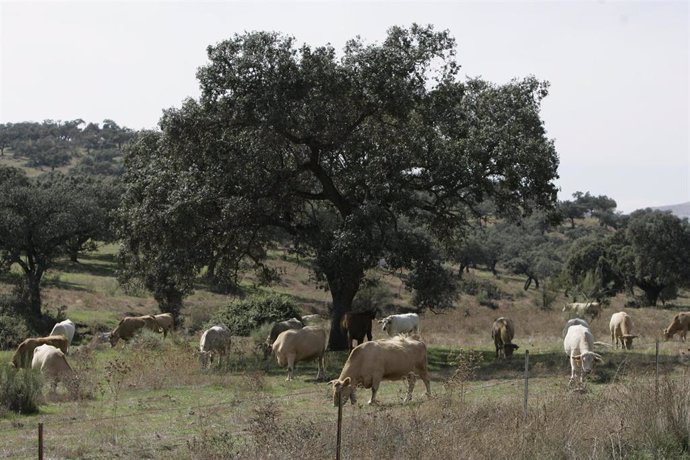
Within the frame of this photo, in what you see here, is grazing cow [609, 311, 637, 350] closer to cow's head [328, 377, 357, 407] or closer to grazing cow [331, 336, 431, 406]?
grazing cow [331, 336, 431, 406]

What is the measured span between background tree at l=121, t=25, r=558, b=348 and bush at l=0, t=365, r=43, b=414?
9134 millimetres

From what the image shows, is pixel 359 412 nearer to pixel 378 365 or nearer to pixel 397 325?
pixel 378 365

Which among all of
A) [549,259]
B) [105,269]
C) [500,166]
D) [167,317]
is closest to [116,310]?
[167,317]

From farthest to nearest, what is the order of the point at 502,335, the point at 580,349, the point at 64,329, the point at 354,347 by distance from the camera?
1. the point at 64,329
2. the point at 502,335
3. the point at 354,347
4. the point at 580,349

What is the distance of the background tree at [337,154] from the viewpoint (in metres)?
26.5

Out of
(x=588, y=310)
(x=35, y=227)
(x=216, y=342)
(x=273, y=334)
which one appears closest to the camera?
(x=216, y=342)

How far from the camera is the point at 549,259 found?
330 feet

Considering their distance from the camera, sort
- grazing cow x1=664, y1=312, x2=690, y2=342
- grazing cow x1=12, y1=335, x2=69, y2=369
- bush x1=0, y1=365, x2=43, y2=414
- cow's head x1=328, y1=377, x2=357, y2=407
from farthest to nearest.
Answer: grazing cow x1=664, y1=312, x2=690, y2=342 → grazing cow x1=12, y1=335, x2=69, y2=369 → bush x1=0, y1=365, x2=43, y2=414 → cow's head x1=328, y1=377, x2=357, y2=407

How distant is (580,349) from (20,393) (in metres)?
13.0

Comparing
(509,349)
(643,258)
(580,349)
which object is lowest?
(509,349)

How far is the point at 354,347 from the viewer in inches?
955

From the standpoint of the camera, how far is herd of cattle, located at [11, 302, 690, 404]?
18.1m

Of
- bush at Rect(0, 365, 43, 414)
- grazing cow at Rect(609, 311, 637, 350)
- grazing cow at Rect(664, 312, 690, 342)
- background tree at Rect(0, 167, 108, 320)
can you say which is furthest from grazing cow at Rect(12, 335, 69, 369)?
grazing cow at Rect(664, 312, 690, 342)

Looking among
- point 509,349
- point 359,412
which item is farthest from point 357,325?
point 359,412
